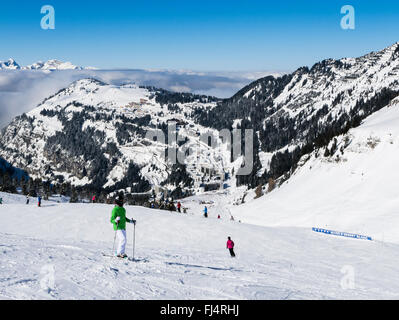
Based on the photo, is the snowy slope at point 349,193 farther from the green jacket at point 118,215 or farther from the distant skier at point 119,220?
the green jacket at point 118,215

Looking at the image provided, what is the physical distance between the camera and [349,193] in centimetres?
6188

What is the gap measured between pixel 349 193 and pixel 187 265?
52.2 m

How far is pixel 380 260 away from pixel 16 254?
24768 mm

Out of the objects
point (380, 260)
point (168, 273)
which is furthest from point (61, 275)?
point (380, 260)

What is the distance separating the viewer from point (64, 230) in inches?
1300

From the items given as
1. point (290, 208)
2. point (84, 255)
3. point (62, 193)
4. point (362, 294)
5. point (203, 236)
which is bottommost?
point (62, 193)

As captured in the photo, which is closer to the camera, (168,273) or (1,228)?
(168,273)

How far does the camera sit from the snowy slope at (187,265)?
11.4 meters

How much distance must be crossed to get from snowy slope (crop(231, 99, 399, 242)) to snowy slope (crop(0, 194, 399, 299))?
1733 centimetres

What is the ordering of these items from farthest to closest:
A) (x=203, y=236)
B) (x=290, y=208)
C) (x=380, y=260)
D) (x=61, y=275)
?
(x=290, y=208)
(x=203, y=236)
(x=380, y=260)
(x=61, y=275)

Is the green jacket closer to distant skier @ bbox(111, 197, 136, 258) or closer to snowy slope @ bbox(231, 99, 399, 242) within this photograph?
distant skier @ bbox(111, 197, 136, 258)

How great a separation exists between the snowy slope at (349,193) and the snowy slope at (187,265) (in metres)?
17.3

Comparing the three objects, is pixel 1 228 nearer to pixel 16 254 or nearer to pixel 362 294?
pixel 16 254
